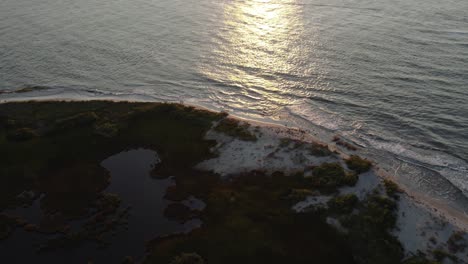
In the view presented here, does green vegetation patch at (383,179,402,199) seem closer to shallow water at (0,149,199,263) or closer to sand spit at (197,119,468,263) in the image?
sand spit at (197,119,468,263)

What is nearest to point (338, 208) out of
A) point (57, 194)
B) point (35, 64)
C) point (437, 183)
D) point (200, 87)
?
point (437, 183)

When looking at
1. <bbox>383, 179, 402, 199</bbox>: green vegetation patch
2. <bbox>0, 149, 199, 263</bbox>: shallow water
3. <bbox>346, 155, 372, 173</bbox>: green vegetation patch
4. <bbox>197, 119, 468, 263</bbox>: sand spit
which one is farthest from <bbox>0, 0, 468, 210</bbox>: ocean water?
<bbox>0, 149, 199, 263</bbox>: shallow water

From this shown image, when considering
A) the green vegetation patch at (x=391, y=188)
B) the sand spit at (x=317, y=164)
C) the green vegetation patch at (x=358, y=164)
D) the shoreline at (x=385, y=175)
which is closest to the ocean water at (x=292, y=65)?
the shoreline at (x=385, y=175)

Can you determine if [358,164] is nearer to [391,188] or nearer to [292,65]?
[391,188]

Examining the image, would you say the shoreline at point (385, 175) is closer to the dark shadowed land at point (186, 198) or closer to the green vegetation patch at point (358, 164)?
the green vegetation patch at point (358, 164)

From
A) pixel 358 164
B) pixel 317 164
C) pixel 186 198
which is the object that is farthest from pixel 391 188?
pixel 186 198

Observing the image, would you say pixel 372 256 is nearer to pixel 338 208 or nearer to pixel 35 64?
pixel 338 208
